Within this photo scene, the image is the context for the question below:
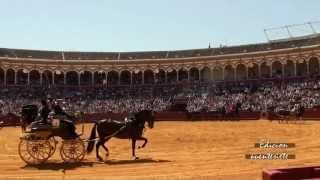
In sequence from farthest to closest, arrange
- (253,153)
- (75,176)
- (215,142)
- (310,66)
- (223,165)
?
(310,66), (215,142), (253,153), (223,165), (75,176)

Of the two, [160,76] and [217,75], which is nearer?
[217,75]

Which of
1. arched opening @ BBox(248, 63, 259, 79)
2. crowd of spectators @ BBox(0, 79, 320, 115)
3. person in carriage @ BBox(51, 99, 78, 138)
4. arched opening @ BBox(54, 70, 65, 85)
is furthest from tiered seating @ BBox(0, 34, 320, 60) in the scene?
person in carriage @ BBox(51, 99, 78, 138)

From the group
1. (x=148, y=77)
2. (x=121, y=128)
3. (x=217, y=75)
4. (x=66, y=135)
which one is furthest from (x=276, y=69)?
(x=66, y=135)

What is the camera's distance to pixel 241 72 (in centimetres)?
6656

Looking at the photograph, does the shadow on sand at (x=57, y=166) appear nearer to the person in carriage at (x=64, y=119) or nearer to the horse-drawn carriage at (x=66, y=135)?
the horse-drawn carriage at (x=66, y=135)

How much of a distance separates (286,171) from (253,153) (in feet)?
24.6

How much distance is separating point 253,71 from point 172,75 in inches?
409

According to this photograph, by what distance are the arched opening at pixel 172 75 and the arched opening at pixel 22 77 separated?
17592 mm

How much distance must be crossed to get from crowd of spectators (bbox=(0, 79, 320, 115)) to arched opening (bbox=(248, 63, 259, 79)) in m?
3.54

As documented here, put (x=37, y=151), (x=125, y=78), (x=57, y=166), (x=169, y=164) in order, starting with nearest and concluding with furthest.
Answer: (x=169, y=164) < (x=57, y=166) < (x=37, y=151) < (x=125, y=78)

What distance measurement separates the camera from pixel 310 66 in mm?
61125

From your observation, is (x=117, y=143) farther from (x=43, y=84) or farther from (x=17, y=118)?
(x=43, y=84)

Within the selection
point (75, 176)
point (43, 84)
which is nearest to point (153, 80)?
A: point (43, 84)

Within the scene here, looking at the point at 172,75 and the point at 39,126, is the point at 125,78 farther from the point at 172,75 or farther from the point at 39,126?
the point at 39,126
